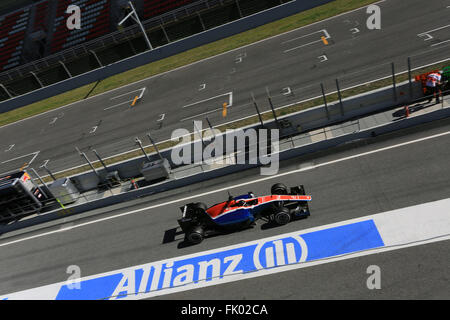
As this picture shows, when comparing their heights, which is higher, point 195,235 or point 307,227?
point 195,235

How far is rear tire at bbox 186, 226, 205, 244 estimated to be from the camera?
40.1 feet

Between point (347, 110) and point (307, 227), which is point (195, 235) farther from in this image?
point (347, 110)

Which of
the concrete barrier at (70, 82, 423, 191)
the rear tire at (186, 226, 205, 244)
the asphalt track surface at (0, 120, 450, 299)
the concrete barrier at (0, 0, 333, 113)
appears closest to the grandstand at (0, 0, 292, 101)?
the concrete barrier at (0, 0, 333, 113)

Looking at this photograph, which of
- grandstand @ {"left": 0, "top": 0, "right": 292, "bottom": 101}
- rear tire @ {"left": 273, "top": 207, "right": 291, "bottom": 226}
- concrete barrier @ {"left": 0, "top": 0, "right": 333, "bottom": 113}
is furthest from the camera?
grandstand @ {"left": 0, "top": 0, "right": 292, "bottom": 101}

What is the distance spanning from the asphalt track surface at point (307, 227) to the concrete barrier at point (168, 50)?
68.1 ft

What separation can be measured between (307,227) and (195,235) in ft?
13.2

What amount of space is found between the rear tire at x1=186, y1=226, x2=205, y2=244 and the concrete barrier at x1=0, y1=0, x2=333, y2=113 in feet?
80.1

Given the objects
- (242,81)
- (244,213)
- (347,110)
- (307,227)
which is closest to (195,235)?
(244,213)

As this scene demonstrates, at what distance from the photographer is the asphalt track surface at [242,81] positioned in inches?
765

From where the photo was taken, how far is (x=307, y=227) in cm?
1151

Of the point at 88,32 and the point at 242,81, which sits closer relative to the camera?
the point at 242,81

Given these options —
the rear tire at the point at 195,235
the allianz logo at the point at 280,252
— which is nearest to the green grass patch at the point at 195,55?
the rear tire at the point at 195,235

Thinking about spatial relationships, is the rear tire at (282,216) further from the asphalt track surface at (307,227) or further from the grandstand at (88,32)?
the grandstand at (88,32)

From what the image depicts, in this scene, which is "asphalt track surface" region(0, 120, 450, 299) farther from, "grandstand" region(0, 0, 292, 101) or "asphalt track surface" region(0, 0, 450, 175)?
"grandstand" region(0, 0, 292, 101)
